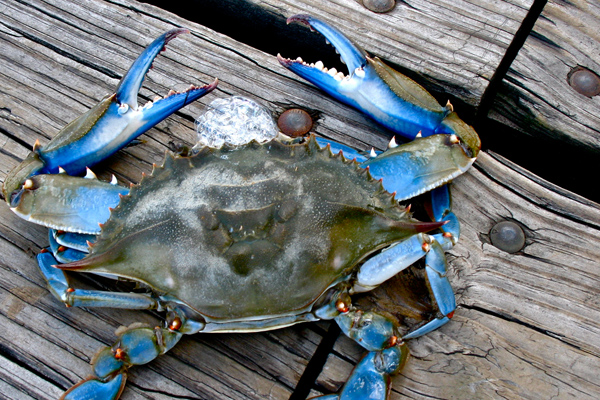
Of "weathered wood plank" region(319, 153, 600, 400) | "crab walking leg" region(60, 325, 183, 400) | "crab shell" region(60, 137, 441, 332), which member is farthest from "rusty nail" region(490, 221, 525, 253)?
"crab walking leg" region(60, 325, 183, 400)

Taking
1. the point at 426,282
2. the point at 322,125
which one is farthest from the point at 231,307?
the point at 322,125

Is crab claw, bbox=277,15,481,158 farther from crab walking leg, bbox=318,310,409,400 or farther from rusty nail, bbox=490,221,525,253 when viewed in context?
crab walking leg, bbox=318,310,409,400

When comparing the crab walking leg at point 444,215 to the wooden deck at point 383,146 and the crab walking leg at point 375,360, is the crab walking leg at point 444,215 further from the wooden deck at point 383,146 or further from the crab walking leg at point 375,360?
the crab walking leg at point 375,360

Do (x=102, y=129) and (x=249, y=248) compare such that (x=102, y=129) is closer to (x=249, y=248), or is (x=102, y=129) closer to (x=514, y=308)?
(x=249, y=248)

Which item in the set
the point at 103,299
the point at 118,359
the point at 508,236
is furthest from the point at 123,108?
the point at 508,236

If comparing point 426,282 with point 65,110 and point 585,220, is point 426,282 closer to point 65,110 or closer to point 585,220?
point 585,220

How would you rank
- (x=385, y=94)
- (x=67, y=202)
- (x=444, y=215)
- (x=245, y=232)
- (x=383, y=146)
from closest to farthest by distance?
(x=245, y=232), (x=67, y=202), (x=444, y=215), (x=385, y=94), (x=383, y=146)
